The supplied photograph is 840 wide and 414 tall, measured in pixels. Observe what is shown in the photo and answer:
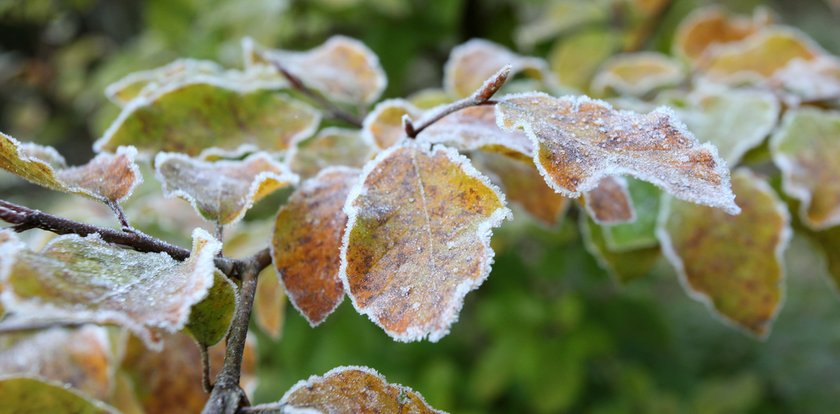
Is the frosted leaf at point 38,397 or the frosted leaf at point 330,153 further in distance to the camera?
the frosted leaf at point 330,153

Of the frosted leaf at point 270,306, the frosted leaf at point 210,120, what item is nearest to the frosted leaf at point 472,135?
the frosted leaf at point 210,120

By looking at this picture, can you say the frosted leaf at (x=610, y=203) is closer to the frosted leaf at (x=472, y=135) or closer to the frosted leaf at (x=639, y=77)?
the frosted leaf at (x=472, y=135)

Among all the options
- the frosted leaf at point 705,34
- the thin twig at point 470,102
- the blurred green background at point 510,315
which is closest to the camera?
the thin twig at point 470,102

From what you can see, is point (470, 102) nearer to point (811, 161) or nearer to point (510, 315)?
point (811, 161)

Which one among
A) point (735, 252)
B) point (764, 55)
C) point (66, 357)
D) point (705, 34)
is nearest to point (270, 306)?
point (66, 357)

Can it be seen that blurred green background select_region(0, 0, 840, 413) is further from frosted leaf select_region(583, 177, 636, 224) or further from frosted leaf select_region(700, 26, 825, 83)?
frosted leaf select_region(583, 177, 636, 224)

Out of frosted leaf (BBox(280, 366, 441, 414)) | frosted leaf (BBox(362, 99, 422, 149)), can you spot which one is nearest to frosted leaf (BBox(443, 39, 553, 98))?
frosted leaf (BBox(362, 99, 422, 149))

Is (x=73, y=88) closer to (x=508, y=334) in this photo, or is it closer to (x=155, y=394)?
(x=508, y=334)
